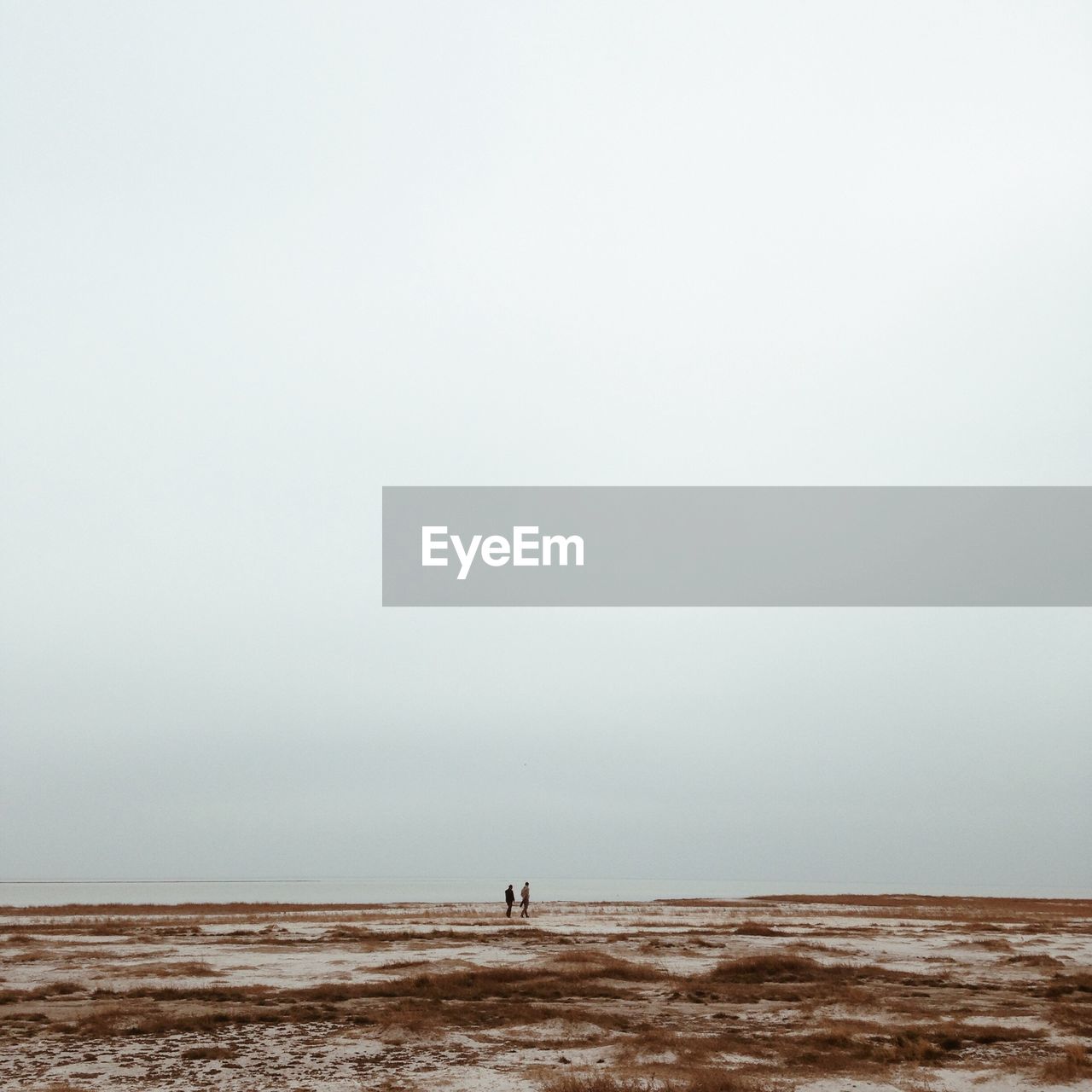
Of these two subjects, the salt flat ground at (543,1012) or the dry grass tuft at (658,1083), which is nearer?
the dry grass tuft at (658,1083)

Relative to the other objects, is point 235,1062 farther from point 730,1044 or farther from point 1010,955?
point 1010,955

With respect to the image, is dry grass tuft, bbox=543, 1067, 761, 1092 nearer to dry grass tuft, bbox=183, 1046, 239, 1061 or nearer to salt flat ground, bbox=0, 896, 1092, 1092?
salt flat ground, bbox=0, 896, 1092, 1092

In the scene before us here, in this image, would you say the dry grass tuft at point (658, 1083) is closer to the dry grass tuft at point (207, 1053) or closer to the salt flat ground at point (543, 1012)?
the salt flat ground at point (543, 1012)

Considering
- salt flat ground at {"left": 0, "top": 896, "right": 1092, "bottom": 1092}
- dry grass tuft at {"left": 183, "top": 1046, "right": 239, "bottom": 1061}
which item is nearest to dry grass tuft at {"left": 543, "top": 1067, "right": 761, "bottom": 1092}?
salt flat ground at {"left": 0, "top": 896, "right": 1092, "bottom": 1092}

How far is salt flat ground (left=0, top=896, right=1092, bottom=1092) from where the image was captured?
17859mm

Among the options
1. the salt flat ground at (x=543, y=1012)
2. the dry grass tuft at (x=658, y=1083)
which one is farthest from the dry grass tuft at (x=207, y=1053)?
the dry grass tuft at (x=658, y=1083)

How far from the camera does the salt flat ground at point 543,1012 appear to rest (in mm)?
17859

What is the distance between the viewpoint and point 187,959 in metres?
35.3

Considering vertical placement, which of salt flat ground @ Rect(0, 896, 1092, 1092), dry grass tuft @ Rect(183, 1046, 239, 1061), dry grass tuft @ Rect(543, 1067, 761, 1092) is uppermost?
dry grass tuft @ Rect(543, 1067, 761, 1092)

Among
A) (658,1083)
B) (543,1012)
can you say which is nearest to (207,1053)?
(543,1012)

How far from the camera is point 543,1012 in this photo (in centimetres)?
2411

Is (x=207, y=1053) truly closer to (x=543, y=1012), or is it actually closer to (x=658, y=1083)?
(x=543, y=1012)

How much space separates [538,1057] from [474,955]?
61.1 feet

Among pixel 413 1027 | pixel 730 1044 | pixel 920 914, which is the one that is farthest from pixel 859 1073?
pixel 920 914
